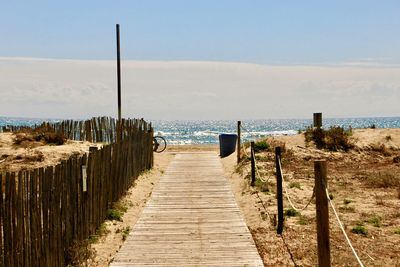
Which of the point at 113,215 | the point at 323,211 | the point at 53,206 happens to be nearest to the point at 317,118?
the point at 113,215

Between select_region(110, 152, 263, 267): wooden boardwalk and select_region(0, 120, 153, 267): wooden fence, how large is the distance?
853 millimetres

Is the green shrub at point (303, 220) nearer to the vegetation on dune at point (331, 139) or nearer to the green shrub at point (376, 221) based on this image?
the green shrub at point (376, 221)

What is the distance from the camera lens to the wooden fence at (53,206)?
5949 millimetres

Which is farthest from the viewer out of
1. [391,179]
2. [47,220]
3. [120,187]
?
[391,179]

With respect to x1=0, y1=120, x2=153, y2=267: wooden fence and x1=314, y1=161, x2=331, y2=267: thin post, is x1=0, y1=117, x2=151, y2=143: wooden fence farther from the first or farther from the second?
x1=314, y1=161, x2=331, y2=267: thin post

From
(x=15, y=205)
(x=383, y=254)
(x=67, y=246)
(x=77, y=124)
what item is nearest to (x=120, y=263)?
(x=67, y=246)

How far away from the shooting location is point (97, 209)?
996 cm

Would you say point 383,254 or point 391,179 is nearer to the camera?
point 383,254

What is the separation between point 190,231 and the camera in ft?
31.9

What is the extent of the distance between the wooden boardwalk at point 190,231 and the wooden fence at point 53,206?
33.6 inches

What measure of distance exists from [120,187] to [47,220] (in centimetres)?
585

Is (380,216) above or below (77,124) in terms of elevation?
below

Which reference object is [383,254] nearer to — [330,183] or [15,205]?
[15,205]

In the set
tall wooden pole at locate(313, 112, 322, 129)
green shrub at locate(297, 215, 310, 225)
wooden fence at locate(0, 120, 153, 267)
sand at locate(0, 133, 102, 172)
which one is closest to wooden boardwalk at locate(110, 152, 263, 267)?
wooden fence at locate(0, 120, 153, 267)
